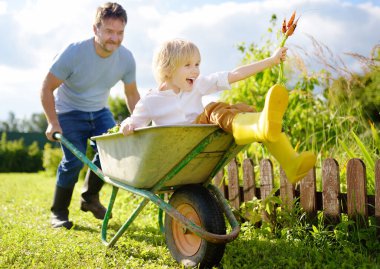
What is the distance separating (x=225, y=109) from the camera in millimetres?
2271

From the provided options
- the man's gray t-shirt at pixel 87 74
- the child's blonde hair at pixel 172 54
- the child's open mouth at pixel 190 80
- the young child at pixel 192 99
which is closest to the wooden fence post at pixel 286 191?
the young child at pixel 192 99

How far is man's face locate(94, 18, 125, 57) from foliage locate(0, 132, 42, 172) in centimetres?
1059

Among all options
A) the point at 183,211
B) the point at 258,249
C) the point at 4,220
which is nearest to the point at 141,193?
the point at 183,211

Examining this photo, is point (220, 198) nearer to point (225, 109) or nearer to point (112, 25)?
point (225, 109)

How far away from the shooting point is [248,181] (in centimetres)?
362

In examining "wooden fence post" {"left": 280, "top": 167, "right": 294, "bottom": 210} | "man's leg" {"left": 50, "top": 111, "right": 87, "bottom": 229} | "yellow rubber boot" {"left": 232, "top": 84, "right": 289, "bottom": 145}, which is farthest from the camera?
"man's leg" {"left": 50, "top": 111, "right": 87, "bottom": 229}

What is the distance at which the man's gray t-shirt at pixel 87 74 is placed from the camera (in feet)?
12.0

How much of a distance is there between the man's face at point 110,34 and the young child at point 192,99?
1193mm

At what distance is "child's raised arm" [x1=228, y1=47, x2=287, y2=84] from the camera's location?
230 centimetres

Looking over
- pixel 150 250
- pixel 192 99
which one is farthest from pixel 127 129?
pixel 150 250

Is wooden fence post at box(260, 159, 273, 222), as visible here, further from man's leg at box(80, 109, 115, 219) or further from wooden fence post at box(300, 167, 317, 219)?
man's leg at box(80, 109, 115, 219)

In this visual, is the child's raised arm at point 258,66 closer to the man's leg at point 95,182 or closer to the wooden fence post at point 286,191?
the wooden fence post at point 286,191

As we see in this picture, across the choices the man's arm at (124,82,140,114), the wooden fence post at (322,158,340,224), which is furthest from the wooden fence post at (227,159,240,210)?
the man's arm at (124,82,140,114)

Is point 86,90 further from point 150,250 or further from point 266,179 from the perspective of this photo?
point 266,179
